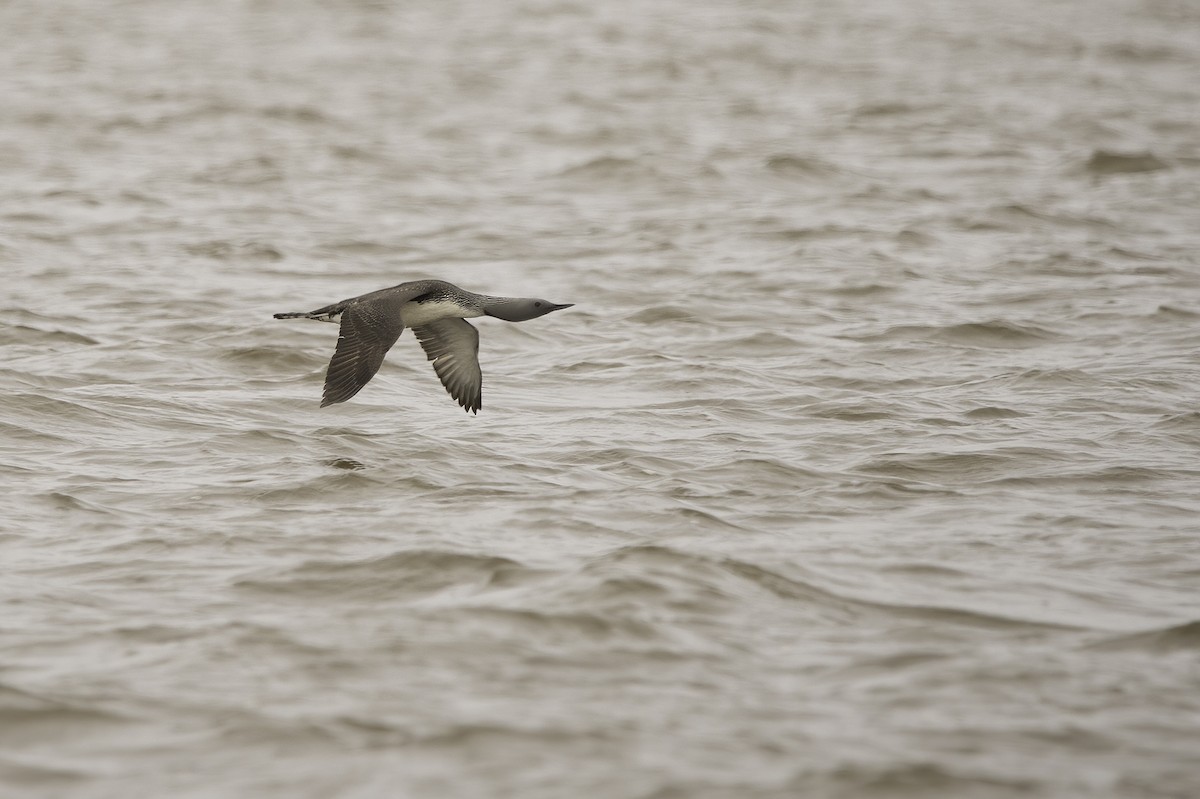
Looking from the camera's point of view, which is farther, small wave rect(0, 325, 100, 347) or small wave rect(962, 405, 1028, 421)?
small wave rect(0, 325, 100, 347)

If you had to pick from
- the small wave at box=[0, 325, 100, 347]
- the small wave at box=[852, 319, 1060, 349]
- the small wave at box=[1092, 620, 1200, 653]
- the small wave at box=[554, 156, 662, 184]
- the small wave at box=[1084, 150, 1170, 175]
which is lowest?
the small wave at box=[1092, 620, 1200, 653]

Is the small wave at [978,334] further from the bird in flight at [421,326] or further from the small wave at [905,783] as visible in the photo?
the small wave at [905,783]

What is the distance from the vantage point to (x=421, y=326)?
1084 centimetres

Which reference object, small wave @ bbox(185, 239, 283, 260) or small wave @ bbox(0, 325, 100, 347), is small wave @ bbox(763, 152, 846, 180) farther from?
small wave @ bbox(0, 325, 100, 347)

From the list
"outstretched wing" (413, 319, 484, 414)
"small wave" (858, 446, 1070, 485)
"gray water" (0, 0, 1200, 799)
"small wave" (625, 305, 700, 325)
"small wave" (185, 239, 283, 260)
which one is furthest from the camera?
"small wave" (185, 239, 283, 260)

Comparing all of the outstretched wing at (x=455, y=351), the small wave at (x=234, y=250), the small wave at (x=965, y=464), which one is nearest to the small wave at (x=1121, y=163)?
the small wave at (x=234, y=250)

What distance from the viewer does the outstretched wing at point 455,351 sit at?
10797 mm

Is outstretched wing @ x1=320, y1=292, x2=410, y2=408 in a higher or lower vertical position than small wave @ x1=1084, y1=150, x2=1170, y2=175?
higher

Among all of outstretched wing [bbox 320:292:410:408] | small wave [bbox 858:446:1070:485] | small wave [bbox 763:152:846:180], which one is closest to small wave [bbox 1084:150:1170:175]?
small wave [bbox 763:152:846:180]

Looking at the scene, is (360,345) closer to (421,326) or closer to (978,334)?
(421,326)

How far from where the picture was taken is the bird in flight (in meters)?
9.78

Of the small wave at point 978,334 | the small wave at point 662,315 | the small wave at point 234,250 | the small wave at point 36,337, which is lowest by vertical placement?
the small wave at point 978,334

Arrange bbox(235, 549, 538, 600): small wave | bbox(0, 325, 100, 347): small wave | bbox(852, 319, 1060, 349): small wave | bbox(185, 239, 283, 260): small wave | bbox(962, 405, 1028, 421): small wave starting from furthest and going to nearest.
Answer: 1. bbox(185, 239, 283, 260): small wave
2. bbox(852, 319, 1060, 349): small wave
3. bbox(0, 325, 100, 347): small wave
4. bbox(962, 405, 1028, 421): small wave
5. bbox(235, 549, 538, 600): small wave

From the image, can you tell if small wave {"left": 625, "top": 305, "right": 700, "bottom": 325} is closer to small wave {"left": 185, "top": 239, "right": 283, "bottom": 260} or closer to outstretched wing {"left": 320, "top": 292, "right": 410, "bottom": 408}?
small wave {"left": 185, "top": 239, "right": 283, "bottom": 260}
